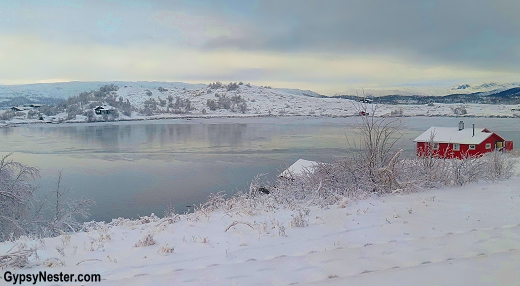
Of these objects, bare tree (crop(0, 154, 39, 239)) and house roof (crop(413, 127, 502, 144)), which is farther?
house roof (crop(413, 127, 502, 144))

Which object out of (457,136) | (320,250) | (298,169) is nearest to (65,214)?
(298,169)

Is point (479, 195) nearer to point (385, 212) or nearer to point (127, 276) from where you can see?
point (385, 212)

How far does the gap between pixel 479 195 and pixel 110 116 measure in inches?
2960

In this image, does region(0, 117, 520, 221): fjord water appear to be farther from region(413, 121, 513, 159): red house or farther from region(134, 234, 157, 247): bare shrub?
region(134, 234, 157, 247): bare shrub

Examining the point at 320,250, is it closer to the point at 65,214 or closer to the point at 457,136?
the point at 65,214

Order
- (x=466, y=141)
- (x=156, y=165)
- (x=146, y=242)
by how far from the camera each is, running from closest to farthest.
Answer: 1. (x=146, y=242)
2. (x=156, y=165)
3. (x=466, y=141)

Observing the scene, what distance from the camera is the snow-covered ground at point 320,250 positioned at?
360cm

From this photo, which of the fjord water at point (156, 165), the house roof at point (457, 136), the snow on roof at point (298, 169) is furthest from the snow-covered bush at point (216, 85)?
the snow on roof at point (298, 169)

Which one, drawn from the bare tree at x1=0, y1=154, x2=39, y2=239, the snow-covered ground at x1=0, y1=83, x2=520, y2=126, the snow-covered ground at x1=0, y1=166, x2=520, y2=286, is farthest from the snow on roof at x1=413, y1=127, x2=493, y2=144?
the snow-covered ground at x1=0, y1=83, x2=520, y2=126

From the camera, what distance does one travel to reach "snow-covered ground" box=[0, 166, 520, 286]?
11.8ft

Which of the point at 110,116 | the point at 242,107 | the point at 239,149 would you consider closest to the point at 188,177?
the point at 239,149

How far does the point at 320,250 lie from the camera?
426cm

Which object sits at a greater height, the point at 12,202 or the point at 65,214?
the point at 12,202

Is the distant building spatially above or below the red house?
above
